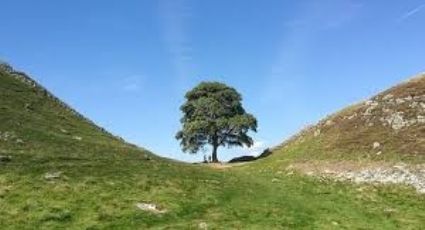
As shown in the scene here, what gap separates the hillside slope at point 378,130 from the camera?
68.6 metres

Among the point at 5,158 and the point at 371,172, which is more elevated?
the point at 5,158

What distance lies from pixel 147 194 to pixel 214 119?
66287 millimetres

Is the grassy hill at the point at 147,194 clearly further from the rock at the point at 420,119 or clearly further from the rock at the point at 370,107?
the rock at the point at 370,107

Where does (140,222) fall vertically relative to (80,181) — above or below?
below

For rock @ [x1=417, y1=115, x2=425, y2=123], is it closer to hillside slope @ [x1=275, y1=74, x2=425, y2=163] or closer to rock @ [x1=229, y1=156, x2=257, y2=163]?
hillside slope @ [x1=275, y1=74, x2=425, y2=163]

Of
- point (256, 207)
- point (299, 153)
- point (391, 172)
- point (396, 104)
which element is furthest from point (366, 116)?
point (256, 207)

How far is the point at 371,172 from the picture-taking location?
62438mm

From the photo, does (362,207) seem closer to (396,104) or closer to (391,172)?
(391,172)

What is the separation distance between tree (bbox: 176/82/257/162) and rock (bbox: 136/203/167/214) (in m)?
66.8

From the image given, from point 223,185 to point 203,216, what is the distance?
12181 millimetres

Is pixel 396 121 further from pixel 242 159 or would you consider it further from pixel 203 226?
pixel 203 226

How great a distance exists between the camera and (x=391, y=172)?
61.2 metres

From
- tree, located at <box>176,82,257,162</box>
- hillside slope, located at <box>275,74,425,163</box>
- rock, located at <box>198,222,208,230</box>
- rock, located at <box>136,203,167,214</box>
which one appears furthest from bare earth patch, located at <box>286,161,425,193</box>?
tree, located at <box>176,82,257,162</box>

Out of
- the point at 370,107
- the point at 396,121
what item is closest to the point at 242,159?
the point at 370,107
